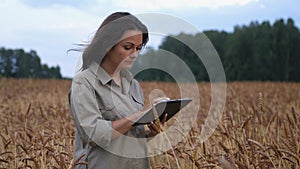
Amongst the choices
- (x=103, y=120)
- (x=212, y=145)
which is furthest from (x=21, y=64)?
(x=103, y=120)

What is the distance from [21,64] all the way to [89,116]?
1023 inches

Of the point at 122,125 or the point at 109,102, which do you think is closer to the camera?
the point at 122,125

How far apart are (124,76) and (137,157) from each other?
0.43 metres

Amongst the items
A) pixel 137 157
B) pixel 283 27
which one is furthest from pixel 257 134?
pixel 283 27

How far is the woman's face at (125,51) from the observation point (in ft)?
6.94

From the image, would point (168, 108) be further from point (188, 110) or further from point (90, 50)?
point (188, 110)

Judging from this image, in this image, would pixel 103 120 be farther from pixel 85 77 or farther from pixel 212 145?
pixel 212 145

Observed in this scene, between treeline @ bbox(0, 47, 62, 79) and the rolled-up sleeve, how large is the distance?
23.3m

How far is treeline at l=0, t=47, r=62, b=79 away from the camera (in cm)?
2583

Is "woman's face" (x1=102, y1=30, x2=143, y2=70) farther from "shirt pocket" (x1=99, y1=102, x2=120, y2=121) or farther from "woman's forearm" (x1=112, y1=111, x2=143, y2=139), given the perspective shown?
"woman's forearm" (x1=112, y1=111, x2=143, y2=139)

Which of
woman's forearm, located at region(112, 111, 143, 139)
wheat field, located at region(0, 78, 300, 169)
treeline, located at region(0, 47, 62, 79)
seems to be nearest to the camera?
wheat field, located at region(0, 78, 300, 169)

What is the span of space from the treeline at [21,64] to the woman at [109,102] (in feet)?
76.0

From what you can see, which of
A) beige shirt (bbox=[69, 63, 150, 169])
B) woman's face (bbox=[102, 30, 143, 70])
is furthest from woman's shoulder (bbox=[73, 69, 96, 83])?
woman's face (bbox=[102, 30, 143, 70])

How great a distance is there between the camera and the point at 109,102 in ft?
6.98
